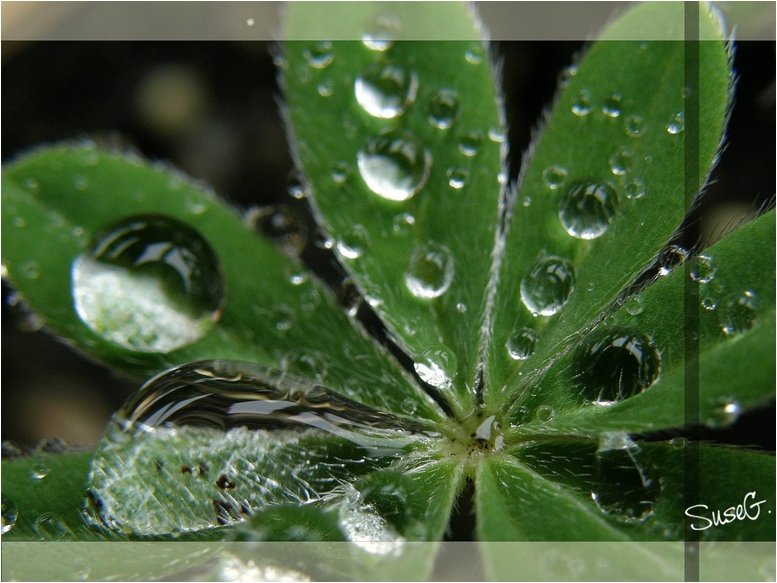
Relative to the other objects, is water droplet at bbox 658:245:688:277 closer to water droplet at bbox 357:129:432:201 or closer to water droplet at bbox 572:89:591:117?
water droplet at bbox 572:89:591:117

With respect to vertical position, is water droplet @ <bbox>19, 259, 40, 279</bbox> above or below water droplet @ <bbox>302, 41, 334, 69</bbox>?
below

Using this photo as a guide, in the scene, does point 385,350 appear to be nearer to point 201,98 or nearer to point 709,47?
point 709,47

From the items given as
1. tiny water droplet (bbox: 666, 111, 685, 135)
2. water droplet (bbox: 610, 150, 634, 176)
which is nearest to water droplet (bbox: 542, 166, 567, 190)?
water droplet (bbox: 610, 150, 634, 176)

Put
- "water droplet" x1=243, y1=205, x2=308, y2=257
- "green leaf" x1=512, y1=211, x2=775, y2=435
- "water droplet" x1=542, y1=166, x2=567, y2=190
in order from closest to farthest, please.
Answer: "green leaf" x1=512, y1=211, x2=775, y2=435 < "water droplet" x1=542, y1=166, x2=567, y2=190 < "water droplet" x1=243, y1=205, x2=308, y2=257

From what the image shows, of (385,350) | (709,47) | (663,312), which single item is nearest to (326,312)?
(385,350)

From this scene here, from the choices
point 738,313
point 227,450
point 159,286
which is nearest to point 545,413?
point 738,313

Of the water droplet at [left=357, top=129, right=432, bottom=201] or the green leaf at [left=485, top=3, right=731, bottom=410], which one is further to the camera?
the water droplet at [left=357, top=129, right=432, bottom=201]

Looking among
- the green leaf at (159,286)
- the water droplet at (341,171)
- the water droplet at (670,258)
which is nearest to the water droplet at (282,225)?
the green leaf at (159,286)
